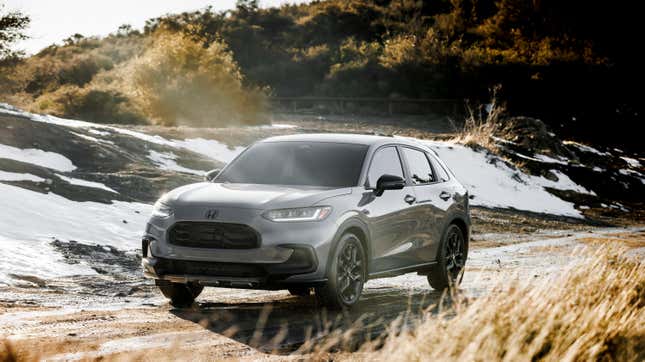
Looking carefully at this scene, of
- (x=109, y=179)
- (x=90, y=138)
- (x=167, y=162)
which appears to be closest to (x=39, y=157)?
(x=109, y=179)

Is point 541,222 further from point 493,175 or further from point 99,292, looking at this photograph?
point 99,292

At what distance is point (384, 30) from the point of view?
226 ft

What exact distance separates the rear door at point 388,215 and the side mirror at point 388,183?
102mm

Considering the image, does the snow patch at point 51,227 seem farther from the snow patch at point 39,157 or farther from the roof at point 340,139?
the roof at point 340,139

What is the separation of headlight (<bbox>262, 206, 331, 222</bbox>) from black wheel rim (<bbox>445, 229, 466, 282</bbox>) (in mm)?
2831

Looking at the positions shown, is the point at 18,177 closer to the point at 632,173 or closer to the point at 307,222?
the point at 307,222

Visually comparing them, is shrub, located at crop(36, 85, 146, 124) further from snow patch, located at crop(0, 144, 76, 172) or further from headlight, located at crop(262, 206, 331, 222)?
headlight, located at crop(262, 206, 331, 222)

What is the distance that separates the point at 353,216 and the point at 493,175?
65.2 feet

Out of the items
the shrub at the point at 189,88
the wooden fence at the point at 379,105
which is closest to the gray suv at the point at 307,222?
the shrub at the point at 189,88

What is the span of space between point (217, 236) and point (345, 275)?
1.34 m

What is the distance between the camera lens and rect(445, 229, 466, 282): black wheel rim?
37.8 feet

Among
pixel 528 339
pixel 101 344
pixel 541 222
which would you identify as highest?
pixel 528 339

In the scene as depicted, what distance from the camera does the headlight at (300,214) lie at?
8781 mm

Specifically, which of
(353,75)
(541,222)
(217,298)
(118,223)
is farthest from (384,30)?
(217,298)
